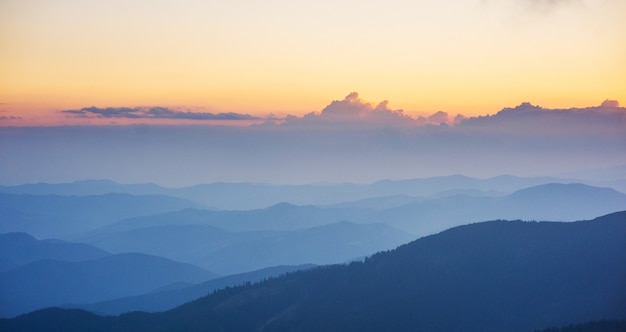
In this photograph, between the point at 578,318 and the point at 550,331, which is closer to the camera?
the point at 550,331

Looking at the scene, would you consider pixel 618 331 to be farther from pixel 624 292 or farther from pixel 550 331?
pixel 624 292

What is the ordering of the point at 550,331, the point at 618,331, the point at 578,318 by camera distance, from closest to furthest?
the point at 618,331
the point at 550,331
the point at 578,318

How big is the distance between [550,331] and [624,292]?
129ft

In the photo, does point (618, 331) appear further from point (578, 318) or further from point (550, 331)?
point (578, 318)

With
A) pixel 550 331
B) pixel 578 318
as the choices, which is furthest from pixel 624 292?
pixel 550 331

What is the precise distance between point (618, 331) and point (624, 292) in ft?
141

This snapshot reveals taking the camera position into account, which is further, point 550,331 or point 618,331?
point 550,331

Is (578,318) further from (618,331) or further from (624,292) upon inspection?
(618,331)

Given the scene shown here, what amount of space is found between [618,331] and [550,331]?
17.6 m

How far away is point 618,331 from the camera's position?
15962 centimetres

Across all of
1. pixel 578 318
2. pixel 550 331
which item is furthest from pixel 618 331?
pixel 578 318

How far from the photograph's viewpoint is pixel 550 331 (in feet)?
567

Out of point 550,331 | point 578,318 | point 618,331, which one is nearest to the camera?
point 618,331

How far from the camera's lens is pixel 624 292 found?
650 ft
